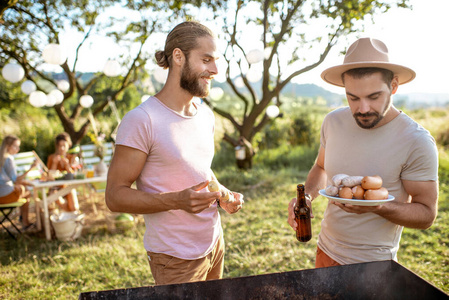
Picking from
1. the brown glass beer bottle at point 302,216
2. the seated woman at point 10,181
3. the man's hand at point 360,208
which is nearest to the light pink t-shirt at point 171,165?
the brown glass beer bottle at point 302,216

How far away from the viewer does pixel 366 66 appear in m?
1.74

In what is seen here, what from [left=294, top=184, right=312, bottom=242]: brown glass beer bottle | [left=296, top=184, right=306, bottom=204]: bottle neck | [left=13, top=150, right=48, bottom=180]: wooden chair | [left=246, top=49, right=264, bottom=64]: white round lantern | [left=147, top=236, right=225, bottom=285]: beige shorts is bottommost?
[left=13, top=150, right=48, bottom=180]: wooden chair

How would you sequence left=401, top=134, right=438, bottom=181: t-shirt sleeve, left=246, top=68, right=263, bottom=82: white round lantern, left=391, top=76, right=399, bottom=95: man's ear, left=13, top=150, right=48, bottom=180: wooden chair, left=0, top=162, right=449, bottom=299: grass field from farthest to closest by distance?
left=246, top=68, right=263, bottom=82: white round lantern → left=13, top=150, right=48, bottom=180: wooden chair → left=0, top=162, right=449, bottom=299: grass field → left=391, top=76, right=399, bottom=95: man's ear → left=401, top=134, right=438, bottom=181: t-shirt sleeve

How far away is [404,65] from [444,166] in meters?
8.73

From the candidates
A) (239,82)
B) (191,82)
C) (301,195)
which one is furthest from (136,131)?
(239,82)

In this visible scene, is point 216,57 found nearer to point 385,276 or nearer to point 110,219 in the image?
point 385,276

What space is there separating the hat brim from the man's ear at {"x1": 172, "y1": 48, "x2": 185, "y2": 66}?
2.57 ft

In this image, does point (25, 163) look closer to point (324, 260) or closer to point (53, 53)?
point (53, 53)

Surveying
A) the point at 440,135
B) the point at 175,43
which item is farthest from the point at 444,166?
the point at 175,43

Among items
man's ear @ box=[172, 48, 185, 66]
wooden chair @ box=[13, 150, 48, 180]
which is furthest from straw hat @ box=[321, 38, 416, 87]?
wooden chair @ box=[13, 150, 48, 180]

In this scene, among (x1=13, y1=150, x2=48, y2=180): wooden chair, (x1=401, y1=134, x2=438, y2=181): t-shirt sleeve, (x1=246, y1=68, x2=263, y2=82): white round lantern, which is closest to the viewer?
(x1=401, y1=134, x2=438, y2=181): t-shirt sleeve

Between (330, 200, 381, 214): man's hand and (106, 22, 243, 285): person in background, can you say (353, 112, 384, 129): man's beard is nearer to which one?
(330, 200, 381, 214): man's hand

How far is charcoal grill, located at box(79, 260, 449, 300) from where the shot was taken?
1527 millimetres

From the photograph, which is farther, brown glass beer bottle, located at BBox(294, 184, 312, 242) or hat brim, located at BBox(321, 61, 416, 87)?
brown glass beer bottle, located at BBox(294, 184, 312, 242)
